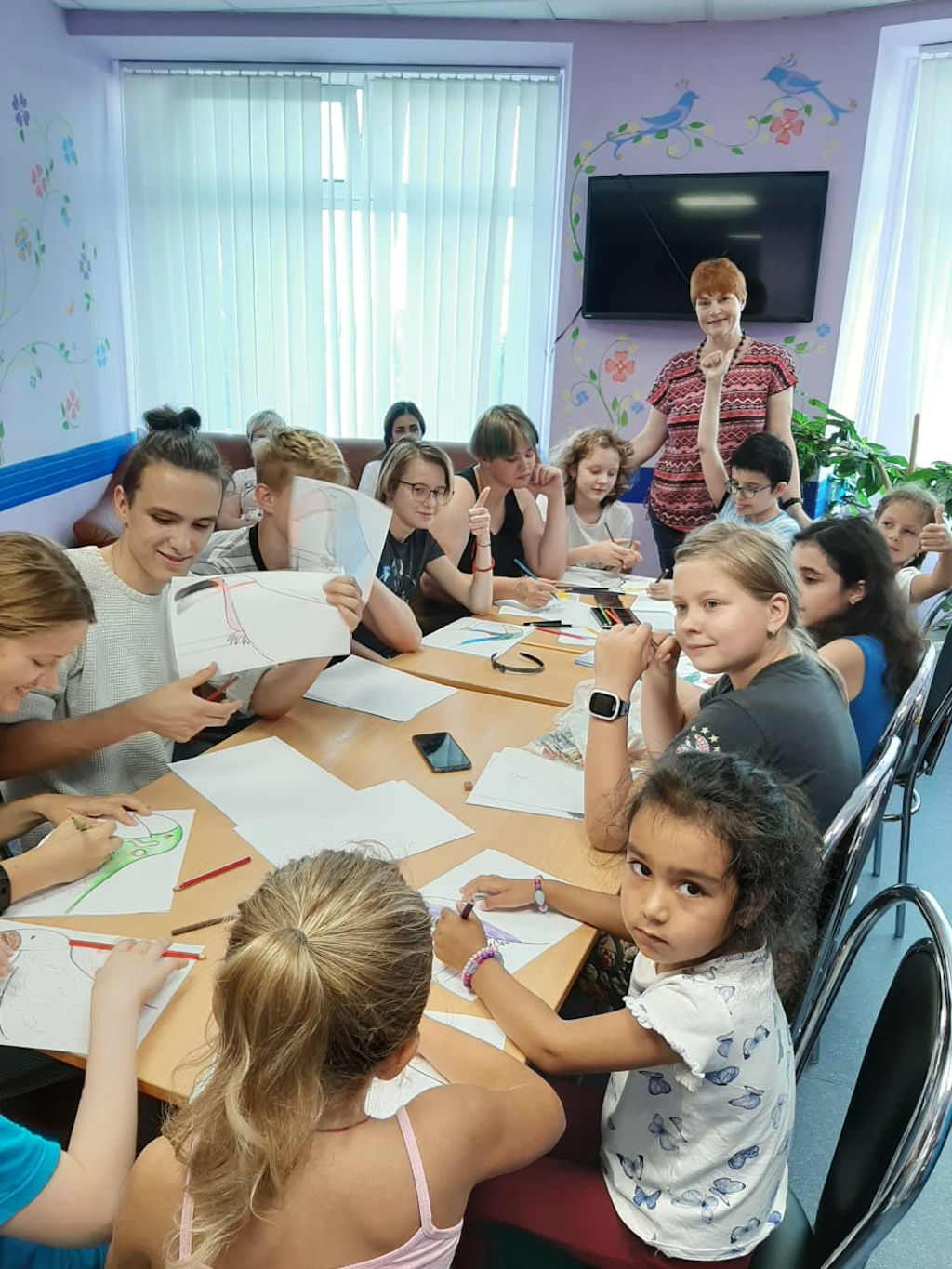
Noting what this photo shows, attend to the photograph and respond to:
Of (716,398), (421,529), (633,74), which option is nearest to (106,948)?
(421,529)

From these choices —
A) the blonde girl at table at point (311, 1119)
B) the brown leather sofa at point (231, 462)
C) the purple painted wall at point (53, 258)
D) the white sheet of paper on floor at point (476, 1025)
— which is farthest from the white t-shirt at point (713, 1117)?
the purple painted wall at point (53, 258)

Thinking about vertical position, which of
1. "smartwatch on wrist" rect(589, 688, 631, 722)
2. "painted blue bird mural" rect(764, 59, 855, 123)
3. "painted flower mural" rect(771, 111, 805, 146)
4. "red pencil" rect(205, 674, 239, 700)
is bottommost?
"red pencil" rect(205, 674, 239, 700)

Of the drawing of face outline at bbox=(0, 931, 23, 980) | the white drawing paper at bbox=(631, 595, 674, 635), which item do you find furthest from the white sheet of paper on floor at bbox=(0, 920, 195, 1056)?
the white drawing paper at bbox=(631, 595, 674, 635)

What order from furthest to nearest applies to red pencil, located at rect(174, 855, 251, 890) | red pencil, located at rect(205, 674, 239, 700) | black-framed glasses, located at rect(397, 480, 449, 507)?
black-framed glasses, located at rect(397, 480, 449, 507) < red pencil, located at rect(205, 674, 239, 700) < red pencil, located at rect(174, 855, 251, 890)

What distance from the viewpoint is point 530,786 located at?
1.60 m

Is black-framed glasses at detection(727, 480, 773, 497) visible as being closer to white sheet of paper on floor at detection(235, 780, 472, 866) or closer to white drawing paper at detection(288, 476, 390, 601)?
white drawing paper at detection(288, 476, 390, 601)

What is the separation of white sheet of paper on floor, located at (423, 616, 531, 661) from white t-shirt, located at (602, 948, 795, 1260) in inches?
53.9

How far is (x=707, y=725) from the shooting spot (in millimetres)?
1365

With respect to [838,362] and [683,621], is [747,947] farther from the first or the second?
[838,362]

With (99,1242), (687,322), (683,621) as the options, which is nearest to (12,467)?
(687,322)

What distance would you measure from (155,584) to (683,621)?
0.98 m

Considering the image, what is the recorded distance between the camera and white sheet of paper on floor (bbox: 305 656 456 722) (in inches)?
75.3

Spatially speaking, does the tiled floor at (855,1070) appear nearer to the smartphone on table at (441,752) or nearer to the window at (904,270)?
the smartphone on table at (441,752)

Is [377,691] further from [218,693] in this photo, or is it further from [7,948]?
[7,948]
